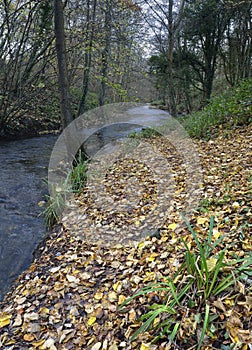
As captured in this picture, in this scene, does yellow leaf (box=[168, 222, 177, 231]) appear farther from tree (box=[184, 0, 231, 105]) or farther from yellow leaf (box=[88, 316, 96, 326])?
tree (box=[184, 0, 231, 105])

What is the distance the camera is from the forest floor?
67.6 inches

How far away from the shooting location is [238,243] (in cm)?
223

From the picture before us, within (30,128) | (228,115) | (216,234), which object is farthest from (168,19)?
(216,234)

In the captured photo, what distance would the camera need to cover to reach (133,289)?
7.28 ft

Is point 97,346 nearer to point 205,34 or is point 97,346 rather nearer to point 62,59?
point 62,59

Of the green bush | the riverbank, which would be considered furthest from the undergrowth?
the riverbank

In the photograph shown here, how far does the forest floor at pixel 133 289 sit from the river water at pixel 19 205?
0.29 meters

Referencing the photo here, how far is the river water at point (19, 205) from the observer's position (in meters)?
3.24

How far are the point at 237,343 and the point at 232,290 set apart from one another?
0.35 meters

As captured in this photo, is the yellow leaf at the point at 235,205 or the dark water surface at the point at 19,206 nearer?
the yellow leaf at the point at 235,205

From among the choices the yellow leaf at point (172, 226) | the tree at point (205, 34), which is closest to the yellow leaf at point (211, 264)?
the yellow leaf at point (172, 226)

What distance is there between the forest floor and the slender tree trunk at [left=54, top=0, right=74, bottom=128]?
94.5 inches

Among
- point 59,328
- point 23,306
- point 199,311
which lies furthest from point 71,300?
point 199,311

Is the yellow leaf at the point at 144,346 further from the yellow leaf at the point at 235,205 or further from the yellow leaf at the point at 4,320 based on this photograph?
the yellow leaf at the point at 235,205
